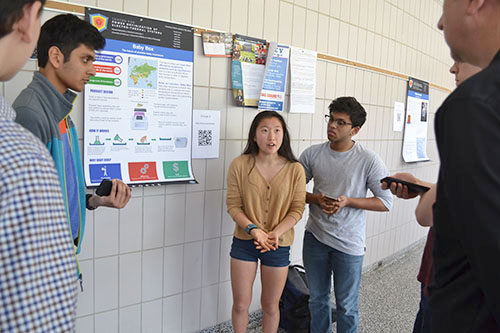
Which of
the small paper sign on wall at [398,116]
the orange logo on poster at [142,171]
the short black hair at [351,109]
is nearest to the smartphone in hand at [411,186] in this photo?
the short black hair at [351,109]

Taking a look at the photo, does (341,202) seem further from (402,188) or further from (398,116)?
(398,116)

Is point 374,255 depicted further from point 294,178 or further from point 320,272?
point 294,178

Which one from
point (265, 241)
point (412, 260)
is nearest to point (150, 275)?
point (265, 241)

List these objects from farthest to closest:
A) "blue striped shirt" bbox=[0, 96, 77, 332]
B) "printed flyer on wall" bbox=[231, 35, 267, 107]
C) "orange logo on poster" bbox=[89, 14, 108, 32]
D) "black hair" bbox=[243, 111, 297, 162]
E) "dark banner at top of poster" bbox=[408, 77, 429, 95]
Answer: "dark banner at top of poster" bbox=[408, 77, 429, 95] < "printed flyer on wall" bbox=[231, 35, 267, 107] < "black hair" bbox=[243, 111, 297, 162] < "orange logo on poster" bbox=[89, 14, 108, 32] < "blue striped shirt" bbox=[0, 96, 77, 332]

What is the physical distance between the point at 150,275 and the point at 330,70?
85.0 inches

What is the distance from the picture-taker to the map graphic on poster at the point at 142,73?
1.98 metres

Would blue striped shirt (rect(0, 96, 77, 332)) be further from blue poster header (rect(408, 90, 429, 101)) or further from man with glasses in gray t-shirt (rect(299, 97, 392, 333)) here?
blue poster header (rect(408, 90, 429, 101))

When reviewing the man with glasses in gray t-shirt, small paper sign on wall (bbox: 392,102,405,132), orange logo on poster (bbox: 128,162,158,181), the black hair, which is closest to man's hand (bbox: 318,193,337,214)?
the man with glasses in gray t-shirt

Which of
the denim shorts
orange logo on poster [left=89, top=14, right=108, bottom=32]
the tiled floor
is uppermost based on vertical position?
orange logo on poster [left=89, top=14, right=108, bottom=32]

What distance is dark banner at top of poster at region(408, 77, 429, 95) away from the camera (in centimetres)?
425

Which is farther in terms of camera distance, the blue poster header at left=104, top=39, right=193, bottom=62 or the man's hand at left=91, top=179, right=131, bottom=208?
the blue poster header at left=104, top=39, right=193, bottom=62

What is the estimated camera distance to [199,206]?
2377mm

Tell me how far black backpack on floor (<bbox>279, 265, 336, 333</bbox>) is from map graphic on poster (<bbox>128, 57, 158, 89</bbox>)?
1.63 meters

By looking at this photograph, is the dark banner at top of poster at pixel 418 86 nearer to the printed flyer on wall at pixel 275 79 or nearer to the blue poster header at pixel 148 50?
the printed flyer on wall at pixel 275 79
